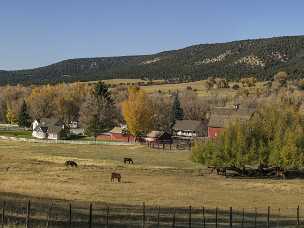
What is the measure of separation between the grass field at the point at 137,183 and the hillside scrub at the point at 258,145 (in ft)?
10.1

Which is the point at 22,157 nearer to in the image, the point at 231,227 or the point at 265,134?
the point at 265,134

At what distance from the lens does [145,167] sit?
3081 inches

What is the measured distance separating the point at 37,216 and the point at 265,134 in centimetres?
5058

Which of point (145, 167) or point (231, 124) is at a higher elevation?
point (231, 124)

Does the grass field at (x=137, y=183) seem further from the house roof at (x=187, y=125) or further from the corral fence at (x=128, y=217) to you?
the house roof at (x=187, y=125)

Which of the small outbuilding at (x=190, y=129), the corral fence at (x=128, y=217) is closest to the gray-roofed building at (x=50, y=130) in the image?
the small outbuilding at (x=190, y=129)

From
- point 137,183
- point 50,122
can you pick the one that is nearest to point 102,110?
point 50,122

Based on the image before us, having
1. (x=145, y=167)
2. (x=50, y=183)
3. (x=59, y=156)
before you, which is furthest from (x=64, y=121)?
(x=50, y=183)

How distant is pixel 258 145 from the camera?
75.9 m

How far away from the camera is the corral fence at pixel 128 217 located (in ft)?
94.7

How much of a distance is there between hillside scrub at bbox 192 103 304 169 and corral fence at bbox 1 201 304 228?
1141 inches

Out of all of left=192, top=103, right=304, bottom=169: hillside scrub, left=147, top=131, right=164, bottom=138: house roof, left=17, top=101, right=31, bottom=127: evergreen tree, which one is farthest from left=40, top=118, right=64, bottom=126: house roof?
left=192, top=103, right=304, bottom=169: hillside scrub

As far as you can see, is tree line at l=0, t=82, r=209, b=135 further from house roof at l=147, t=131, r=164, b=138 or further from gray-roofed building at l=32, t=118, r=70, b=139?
gray-roofed building at l=32, t=118, r=70, b=139

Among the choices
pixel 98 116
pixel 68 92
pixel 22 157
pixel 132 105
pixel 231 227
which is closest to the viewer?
pixel 231 227
